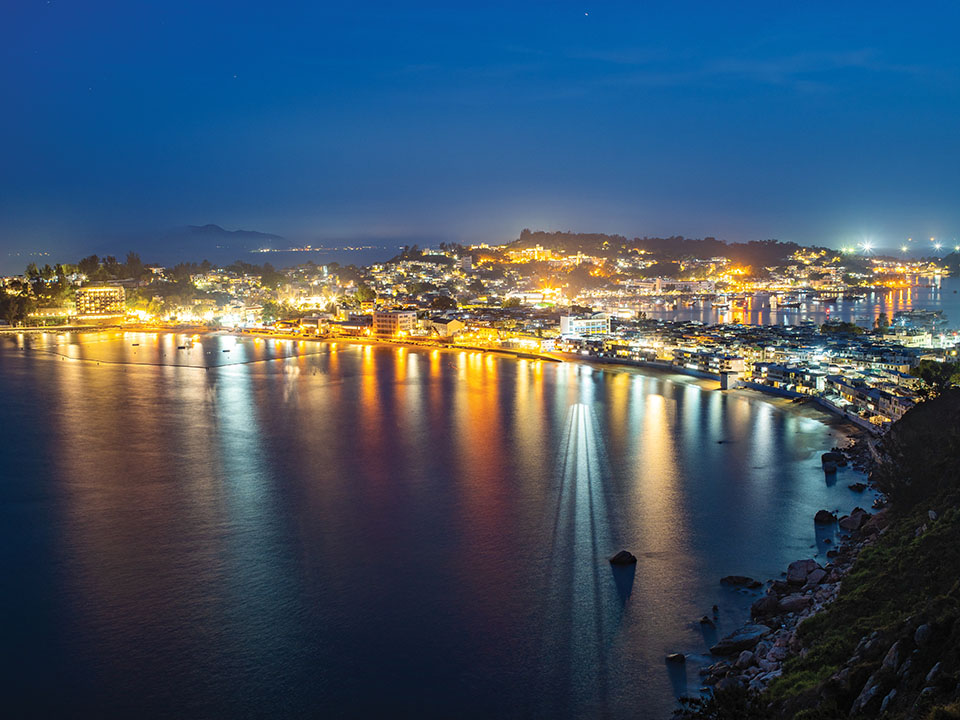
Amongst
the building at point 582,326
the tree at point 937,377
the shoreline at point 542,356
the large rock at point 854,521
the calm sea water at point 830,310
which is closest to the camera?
the large rock at point 854,521

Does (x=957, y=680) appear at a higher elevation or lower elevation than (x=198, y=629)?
higher

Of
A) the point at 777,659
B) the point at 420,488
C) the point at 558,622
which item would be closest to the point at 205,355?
the point at 420,488

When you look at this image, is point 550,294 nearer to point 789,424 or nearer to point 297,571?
point 789,424

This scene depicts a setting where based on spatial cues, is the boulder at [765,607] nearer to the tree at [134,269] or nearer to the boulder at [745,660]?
the boulder at [745,660]

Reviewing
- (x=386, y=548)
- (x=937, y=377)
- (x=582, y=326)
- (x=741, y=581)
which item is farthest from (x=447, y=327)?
(x=741, y=581)

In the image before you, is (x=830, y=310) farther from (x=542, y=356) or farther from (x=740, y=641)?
(x=740, y=641)

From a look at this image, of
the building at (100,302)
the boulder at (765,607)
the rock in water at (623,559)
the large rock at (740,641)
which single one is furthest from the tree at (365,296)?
the large rock at (740,641)

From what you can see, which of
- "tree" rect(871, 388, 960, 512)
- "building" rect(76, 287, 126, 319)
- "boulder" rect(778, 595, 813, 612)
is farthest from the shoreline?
"boulder" rect(778, 595, 813, 612)
